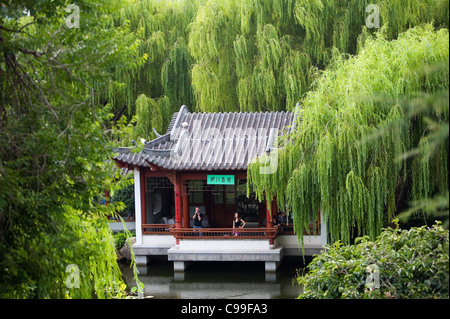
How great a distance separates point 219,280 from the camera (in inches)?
469

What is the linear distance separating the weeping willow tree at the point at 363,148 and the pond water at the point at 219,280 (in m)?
1.16

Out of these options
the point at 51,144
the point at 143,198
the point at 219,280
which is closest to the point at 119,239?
the point at 143,198

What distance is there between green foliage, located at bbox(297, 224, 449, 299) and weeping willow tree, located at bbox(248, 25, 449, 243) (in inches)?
142

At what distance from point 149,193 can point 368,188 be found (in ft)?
19.6

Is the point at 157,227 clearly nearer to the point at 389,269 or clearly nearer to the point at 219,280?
the point at 219,280

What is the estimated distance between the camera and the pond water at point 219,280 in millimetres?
10875

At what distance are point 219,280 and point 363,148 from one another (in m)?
4.01

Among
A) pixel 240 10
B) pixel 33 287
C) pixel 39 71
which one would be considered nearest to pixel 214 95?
pixel 240 10

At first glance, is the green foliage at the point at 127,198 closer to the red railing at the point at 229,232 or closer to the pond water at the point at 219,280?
the pond water at the point at 219,280

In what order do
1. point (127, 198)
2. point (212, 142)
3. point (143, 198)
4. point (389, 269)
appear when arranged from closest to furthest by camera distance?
point (389, 269), point (212, 142), point (143, 198), point (127, 198)

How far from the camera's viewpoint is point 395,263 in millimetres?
5270

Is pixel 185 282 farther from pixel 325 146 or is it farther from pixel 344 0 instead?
pixel 344 0

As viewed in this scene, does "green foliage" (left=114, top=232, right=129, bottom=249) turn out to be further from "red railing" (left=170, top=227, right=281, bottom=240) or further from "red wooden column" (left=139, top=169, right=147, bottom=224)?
"red railing" (left=170, top=227, right=281, bottom=240)

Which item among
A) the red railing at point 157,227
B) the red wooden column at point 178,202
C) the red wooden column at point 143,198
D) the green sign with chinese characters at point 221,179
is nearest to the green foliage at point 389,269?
the green sign with chinese characters at point 221,179
